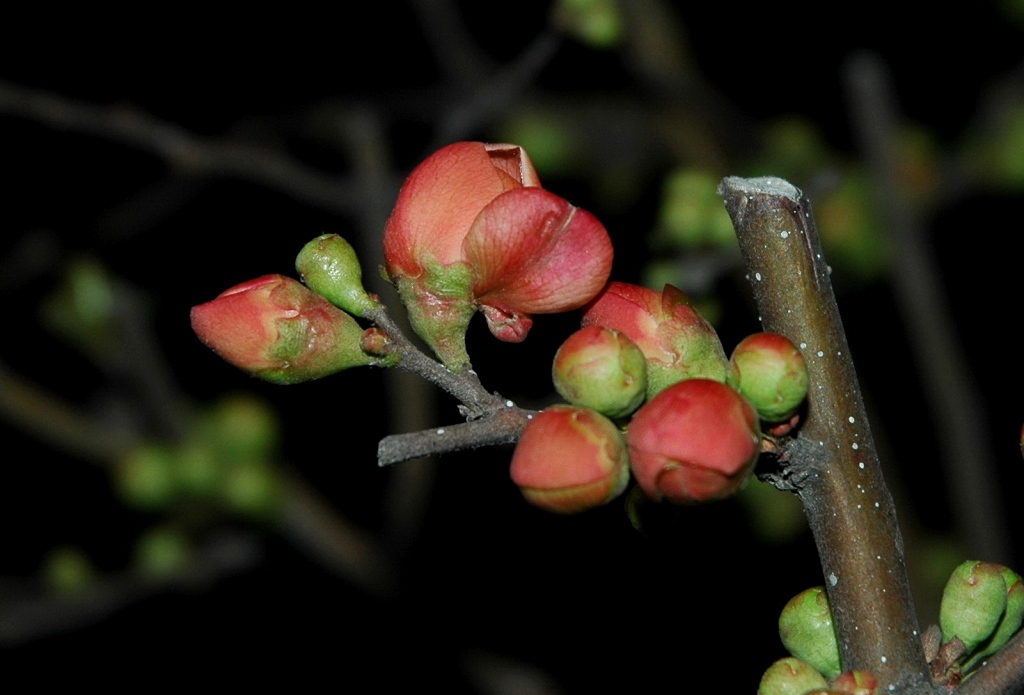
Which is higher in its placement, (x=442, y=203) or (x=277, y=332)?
(x=442, y=203)

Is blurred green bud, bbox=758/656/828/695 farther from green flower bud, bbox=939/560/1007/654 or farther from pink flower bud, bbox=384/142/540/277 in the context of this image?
pink flower bud, bbox=384/142/540/277

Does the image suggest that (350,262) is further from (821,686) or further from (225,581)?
(225,581)

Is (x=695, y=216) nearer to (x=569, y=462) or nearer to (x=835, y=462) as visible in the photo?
(x=835, y=462)

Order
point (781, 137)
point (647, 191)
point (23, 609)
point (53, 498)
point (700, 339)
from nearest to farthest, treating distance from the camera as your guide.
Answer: point (700, 339), point (23, 609), point (781, 137), point (53, 498), point (647, 191)

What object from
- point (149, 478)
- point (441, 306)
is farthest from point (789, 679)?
point (149, 478)

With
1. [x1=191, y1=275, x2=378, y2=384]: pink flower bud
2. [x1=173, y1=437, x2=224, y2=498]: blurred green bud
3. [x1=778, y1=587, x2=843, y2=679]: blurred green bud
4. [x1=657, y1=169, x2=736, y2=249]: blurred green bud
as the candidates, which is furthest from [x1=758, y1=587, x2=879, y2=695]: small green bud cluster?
[x1=173, y1=437, x2=224, y2=498]: blurred green bud

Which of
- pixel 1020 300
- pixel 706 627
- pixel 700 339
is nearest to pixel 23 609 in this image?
pixel 706 627

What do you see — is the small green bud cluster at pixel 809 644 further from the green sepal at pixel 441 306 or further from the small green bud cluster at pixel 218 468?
the small green bud cluster at pixel 218 468
